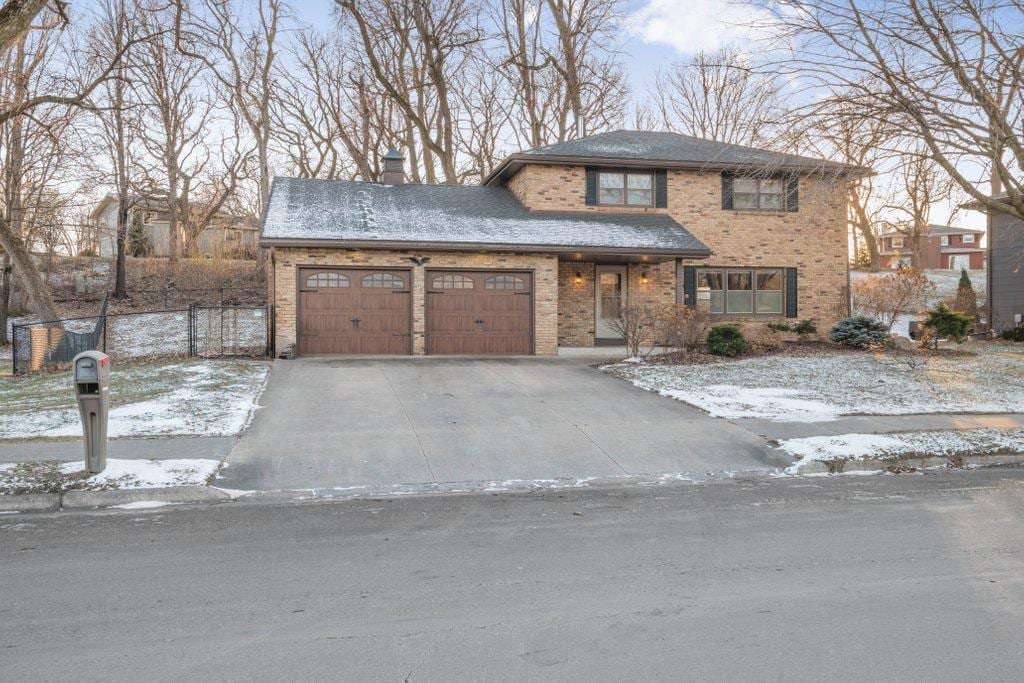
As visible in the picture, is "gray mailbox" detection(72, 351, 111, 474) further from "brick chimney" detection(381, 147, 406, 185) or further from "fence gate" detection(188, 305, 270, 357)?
"brick chimney" detection(381, 147, 406, 185)

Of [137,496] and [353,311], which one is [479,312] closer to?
[353,311]

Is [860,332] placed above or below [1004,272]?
below

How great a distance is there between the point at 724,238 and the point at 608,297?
12.7 feet

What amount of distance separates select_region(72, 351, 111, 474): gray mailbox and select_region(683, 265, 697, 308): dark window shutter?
16.5 metres

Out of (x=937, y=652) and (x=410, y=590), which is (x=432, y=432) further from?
(x=937, y=652)

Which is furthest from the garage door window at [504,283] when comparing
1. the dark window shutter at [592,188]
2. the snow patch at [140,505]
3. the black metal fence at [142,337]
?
the snow patch at [140,505]

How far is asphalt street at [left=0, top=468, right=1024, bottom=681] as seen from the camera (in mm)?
3551

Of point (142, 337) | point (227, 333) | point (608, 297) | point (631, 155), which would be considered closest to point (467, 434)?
point (608, 297)

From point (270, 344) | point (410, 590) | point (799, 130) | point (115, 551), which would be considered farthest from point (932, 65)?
point (270, 344)

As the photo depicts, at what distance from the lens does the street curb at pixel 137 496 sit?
654 cm

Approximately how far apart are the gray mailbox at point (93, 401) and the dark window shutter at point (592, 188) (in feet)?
52.3

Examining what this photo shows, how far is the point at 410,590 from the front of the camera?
449cm

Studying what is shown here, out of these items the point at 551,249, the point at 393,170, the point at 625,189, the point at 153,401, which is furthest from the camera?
the point at 393,170

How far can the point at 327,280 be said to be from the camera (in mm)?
18016
